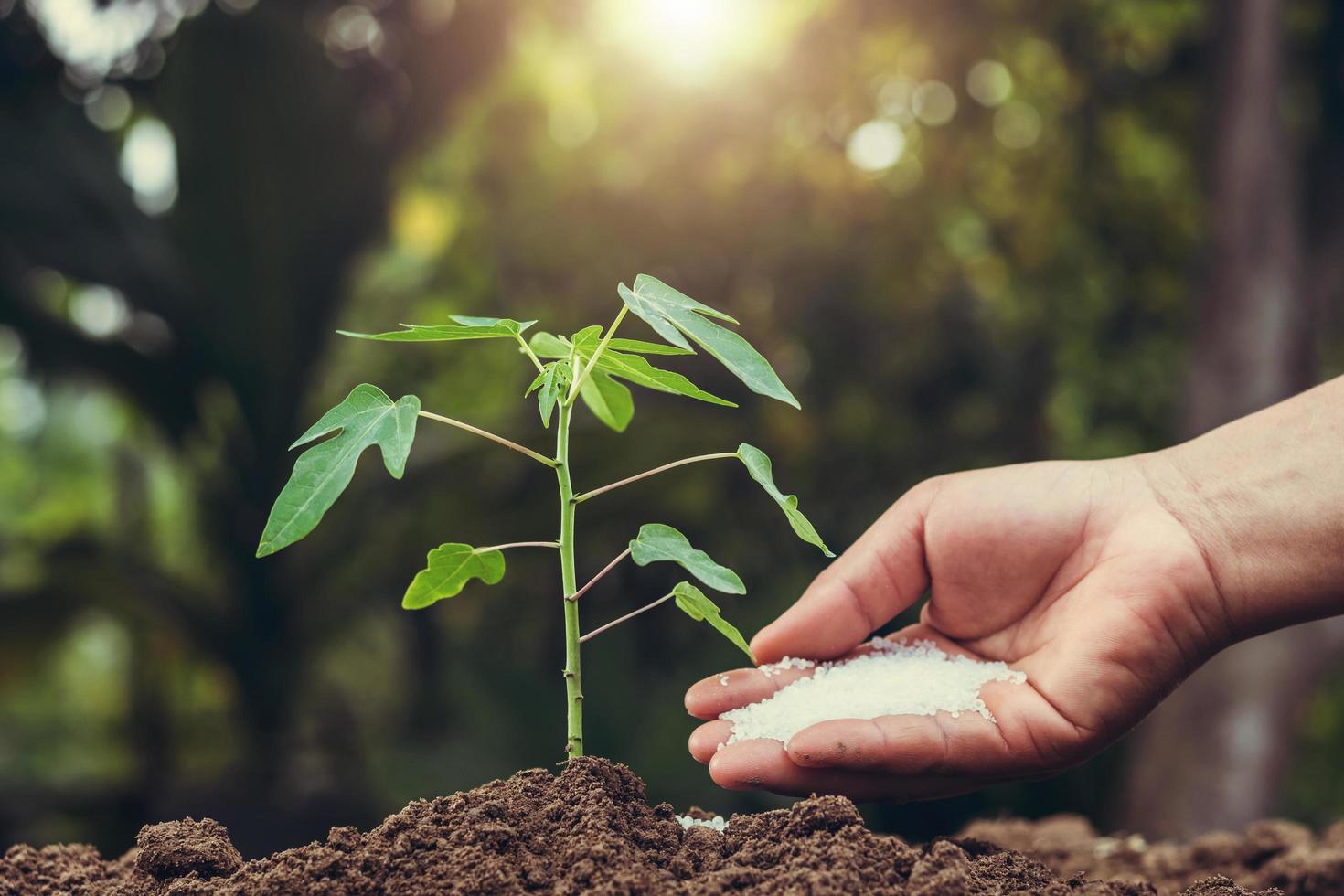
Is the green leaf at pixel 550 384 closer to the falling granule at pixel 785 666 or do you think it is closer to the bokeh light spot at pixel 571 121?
the falling granule at pixel 785 666

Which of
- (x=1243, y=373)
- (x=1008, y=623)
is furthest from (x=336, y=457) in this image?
(x=1243, y=373)

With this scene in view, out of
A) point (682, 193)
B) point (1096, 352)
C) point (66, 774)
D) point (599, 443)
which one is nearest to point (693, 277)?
point (682, 193)

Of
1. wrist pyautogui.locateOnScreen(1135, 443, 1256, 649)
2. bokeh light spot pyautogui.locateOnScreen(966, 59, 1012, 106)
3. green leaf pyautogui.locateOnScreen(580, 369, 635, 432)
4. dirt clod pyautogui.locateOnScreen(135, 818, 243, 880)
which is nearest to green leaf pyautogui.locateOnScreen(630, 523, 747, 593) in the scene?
green leaf pyautogui.locateOnScreen(580, 369, 635, 432)

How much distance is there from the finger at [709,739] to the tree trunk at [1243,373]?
2.76 m

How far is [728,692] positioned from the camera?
133cm

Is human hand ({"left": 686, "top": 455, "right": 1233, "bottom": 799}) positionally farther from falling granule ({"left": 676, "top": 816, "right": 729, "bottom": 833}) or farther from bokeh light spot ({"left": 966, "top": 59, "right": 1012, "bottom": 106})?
bokeh light spot ({"left": 966, "top": 59, "right": 1012, "bottom": 106})

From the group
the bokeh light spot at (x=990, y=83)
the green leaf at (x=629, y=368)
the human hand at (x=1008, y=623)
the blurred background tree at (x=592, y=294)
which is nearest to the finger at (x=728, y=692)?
the human hand at (x=1008, y=623)

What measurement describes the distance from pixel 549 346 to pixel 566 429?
0.09 m

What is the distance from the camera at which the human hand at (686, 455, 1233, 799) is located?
1.21m

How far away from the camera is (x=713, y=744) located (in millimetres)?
1264

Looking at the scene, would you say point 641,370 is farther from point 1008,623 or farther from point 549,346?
point 1008,623

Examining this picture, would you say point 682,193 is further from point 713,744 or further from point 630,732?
point 713,744

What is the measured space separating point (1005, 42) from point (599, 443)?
2.78 metres

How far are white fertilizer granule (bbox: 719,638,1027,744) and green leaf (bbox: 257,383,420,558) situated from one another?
61cm
